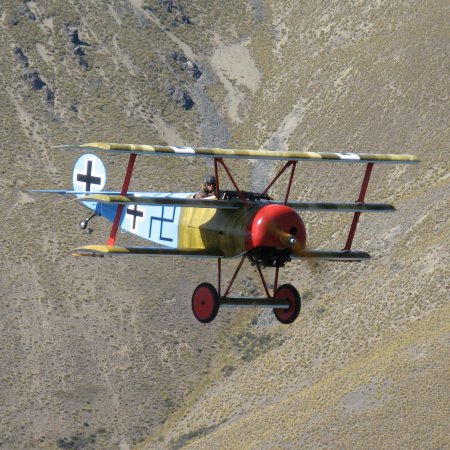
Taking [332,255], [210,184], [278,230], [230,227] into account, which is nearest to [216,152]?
[210,184]

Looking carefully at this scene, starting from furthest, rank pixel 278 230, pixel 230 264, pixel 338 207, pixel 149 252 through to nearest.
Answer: pixel 230 264 < pixel 338 207 < pixel 149 252 < pixel 278 230

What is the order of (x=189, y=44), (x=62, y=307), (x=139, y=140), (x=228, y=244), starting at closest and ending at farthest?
(x=228, y=244), (x=62, y=307), (x=139, y=140), (x=189, y=44)

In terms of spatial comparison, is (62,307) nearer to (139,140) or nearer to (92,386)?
(92,386)

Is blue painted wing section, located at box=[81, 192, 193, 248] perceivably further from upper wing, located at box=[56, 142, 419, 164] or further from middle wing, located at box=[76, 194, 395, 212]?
middle wing, located at box=[76, 194, 395, 212]

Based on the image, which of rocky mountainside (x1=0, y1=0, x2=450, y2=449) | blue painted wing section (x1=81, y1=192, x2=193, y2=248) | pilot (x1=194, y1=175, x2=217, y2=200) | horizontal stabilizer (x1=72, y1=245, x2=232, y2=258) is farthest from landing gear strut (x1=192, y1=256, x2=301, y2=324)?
rocky mountainside (x1=0, y1=0, x2=450, y2=449)

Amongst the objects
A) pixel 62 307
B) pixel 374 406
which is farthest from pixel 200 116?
pixel 374 406

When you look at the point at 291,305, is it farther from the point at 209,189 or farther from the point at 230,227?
the point at 209,189
